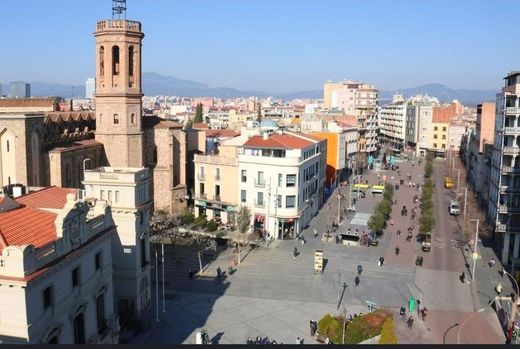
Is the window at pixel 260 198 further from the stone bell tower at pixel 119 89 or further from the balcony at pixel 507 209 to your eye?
the balcony at pixel 507 209

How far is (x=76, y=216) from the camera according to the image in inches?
682

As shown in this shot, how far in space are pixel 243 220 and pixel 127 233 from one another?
1557 centimetres

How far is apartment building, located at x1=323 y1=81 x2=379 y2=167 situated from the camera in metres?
89.9

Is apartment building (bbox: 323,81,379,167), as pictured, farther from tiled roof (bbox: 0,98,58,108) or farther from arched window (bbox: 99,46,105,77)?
arched window (bbox: 99,46,105,77)

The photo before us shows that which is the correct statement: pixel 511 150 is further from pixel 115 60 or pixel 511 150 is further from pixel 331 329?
pixel 115 60

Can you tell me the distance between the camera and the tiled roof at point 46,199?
65.9ft

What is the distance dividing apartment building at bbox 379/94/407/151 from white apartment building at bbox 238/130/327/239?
7755 centimetres

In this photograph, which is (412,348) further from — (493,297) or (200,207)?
(200,207)

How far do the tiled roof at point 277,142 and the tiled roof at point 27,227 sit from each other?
26.5 m

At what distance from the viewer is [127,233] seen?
81.7 feet

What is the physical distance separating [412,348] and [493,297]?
29.8m

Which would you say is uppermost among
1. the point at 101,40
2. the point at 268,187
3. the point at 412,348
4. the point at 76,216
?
the point at 101,40

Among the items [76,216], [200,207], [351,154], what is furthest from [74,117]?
[351,154]

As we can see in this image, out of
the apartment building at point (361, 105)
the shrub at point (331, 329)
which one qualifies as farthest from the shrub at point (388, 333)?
the apartment building at point (361, 105)
